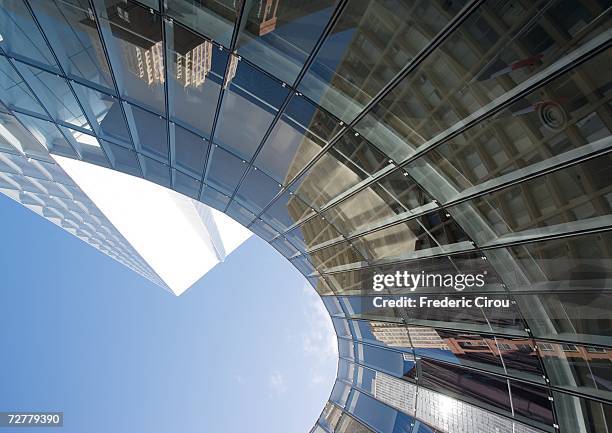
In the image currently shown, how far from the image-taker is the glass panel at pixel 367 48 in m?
5.77

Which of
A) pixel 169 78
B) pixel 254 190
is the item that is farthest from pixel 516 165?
pixel 254 190

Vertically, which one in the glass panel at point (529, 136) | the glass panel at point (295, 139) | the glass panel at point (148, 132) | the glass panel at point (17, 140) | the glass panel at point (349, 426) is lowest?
the glass panel at point (349, 426)

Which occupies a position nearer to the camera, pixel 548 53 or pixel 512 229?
pixel 548 53

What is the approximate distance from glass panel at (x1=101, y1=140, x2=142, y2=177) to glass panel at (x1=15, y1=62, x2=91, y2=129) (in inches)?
58.6

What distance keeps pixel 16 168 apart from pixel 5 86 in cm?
1166

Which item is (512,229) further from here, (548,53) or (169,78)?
(169,78)

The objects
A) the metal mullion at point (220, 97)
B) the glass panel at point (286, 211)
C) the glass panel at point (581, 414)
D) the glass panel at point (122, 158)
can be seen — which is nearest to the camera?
the metal mullion at point (220, 97)

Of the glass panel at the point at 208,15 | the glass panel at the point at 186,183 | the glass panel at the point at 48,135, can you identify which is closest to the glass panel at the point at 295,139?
the glass panel at the point at 208,15

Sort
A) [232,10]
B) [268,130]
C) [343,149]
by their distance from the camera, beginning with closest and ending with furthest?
[232,10] < [343,149] < [268,130]

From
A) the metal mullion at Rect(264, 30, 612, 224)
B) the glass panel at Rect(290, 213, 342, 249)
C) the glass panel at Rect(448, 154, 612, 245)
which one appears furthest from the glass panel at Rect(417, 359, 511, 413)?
the metal mullion at Rect(264, 30, 612, 224)

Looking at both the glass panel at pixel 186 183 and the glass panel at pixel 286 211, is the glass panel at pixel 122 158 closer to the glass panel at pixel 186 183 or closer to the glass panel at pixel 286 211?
the glass panel at pixel 186 183

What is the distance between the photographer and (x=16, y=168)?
72.8ft

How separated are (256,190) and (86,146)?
7007 mm

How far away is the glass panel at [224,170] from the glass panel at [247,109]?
0.69 m
